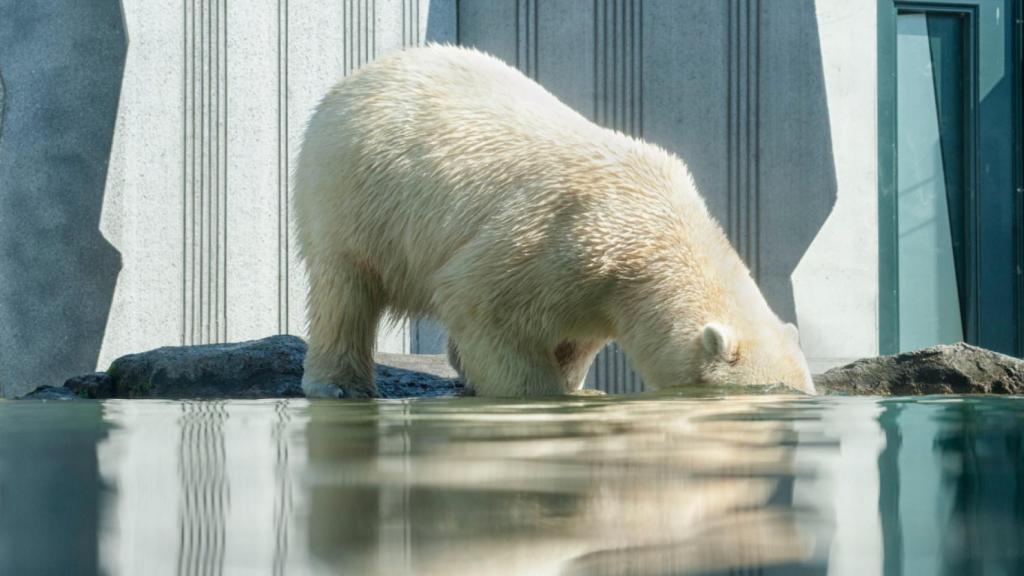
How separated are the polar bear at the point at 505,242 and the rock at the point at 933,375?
5.56ft

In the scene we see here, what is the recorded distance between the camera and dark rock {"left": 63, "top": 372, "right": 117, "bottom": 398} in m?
6.42

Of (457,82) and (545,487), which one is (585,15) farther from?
(545,487)

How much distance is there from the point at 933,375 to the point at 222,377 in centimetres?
367

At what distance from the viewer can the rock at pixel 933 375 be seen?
611cm

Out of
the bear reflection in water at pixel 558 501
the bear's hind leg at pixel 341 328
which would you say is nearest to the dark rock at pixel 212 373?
the bear's hind leg at pixel 341 328

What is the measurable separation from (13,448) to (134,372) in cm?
433

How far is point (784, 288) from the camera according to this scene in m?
10.4

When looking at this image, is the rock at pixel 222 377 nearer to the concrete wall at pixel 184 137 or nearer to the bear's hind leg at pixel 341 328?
the bear's hind leg at pixel 341 328

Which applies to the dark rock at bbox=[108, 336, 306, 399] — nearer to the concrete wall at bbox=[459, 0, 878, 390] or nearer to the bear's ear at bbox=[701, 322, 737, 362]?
the bear's ear at bbox=[701, 322, 737, 362]

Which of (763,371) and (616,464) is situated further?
(763,371)

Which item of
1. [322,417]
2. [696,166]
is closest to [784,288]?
[696,166]

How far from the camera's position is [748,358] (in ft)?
14.5

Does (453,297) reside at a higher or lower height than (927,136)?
lower

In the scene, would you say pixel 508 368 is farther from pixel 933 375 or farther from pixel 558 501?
pixel 558 501
